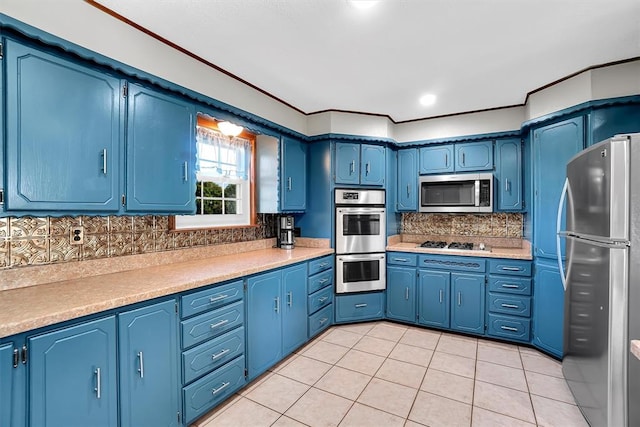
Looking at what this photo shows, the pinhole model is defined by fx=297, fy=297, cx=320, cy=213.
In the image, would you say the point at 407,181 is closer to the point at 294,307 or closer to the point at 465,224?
the point at 465,224

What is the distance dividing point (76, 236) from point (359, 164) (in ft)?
9.12

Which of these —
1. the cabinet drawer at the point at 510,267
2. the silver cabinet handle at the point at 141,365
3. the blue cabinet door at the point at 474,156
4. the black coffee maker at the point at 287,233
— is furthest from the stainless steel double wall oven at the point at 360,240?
the silver cabinet handle at the point at 141,365

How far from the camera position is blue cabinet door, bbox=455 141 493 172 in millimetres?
3484

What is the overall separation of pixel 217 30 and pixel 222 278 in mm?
1659

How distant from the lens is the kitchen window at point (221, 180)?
2.74 metres

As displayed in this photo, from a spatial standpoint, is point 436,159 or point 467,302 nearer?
point 467,302

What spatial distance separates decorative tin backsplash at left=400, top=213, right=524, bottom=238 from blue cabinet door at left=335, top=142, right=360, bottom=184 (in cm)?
112

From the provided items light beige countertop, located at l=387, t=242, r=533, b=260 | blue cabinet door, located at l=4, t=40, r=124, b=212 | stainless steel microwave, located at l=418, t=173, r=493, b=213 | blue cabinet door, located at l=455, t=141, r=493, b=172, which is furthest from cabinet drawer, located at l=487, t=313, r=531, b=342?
blue cabinet door, located at l=4, t=40, r=124, b=212

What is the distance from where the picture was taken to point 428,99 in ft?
10.4

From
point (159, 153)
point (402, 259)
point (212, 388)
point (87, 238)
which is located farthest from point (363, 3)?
point (402, 259)

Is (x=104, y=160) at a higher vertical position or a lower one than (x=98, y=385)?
higher

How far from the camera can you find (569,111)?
258cm

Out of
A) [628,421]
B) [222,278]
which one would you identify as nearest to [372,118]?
[222,278]

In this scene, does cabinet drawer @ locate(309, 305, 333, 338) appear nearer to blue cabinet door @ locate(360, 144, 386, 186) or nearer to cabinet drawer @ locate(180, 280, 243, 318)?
cabinet drawer @ locate(180, 280, 243, 318)
